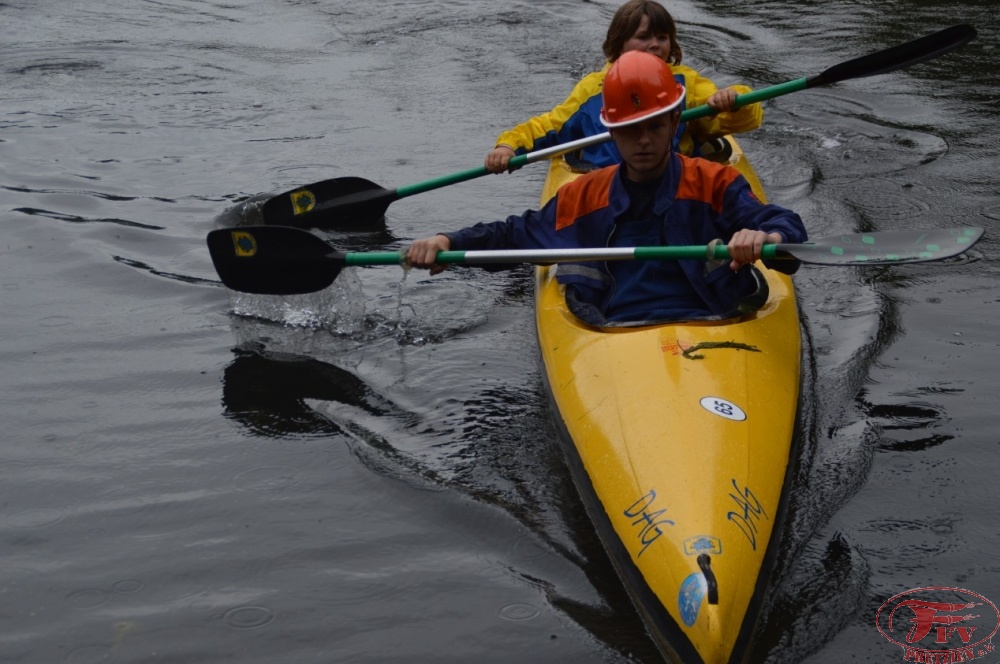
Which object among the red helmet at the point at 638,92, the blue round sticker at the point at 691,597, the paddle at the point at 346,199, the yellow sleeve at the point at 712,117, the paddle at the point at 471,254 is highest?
the red helmet at the point at 638,92

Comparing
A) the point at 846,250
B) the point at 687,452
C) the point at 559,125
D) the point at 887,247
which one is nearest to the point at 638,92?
the point at 846,250

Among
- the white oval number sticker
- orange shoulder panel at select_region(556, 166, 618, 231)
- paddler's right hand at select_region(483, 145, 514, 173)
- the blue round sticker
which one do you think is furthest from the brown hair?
the blue round sticker

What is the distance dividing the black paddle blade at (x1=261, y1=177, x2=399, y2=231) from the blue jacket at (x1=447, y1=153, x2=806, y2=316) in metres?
2.14

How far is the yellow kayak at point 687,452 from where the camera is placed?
2.72 meters

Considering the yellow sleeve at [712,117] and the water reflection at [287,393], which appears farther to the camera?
the yellow sleeve at [712,117]

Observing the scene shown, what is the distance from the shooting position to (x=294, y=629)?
2.99 metres

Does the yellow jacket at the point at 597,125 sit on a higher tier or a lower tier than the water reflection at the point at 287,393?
higher

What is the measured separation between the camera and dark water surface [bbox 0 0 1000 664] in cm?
303

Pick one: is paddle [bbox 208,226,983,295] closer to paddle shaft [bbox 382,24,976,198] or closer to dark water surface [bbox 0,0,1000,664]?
dark water surface [bbox 0,0,1000,664]

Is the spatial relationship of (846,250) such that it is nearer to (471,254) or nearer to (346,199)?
Result: (471,254)

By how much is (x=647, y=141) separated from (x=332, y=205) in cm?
295

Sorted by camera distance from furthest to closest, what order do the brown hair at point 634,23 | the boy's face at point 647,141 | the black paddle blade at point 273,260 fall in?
the brown hair at point 634,23
the black paddle blade at point 273,260
the boy's face at point 647,141

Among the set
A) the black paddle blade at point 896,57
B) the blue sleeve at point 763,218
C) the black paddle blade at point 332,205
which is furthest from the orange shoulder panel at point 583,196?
the black paddle blade at point 332,205

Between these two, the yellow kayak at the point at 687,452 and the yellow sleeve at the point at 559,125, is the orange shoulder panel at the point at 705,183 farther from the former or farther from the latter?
the yellow sleeve at the point at 559,125
